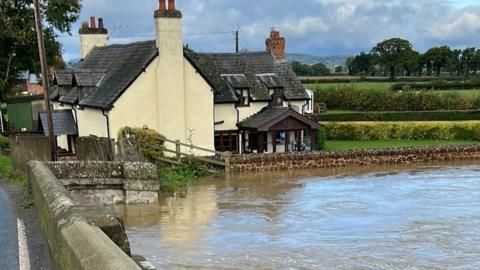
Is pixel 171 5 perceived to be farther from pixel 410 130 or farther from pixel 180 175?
pixel 410 130

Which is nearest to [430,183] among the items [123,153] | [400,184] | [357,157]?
[400,184]

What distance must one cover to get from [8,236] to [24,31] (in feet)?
89.3

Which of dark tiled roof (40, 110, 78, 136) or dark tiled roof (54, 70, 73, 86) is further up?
dark tiled roof (54, 70, 73, 86)

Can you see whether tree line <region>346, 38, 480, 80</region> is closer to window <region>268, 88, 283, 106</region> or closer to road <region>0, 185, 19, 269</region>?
window <region>268, 88, 283, 106</region>

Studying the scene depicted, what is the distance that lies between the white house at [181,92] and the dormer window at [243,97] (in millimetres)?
63

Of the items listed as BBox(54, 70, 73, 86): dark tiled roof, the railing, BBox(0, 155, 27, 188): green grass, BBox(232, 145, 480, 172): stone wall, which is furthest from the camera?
BBox(54, 70, 73, 86): dark tiled roof

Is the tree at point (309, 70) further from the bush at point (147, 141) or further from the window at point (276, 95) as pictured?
the bush at point (147, 141)

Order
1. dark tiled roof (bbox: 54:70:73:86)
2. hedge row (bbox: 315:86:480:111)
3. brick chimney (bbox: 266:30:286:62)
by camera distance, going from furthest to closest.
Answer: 1. hedge row (bbox: 315:86:480:111)
2. brick chimney (bbox: 266:30:286:62)
3. dark tiled roof (bbox: 54:70:73:86)

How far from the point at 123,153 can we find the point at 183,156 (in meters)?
3.82

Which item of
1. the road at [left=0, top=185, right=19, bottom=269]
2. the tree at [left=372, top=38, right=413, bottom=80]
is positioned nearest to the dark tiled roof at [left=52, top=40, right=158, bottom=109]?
the road at [left=0, top=185, right=19, bottom=269]

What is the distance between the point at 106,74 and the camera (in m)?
28.2

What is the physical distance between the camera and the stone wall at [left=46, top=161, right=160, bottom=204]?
12.6 m

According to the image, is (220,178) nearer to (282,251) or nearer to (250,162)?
(250,162)

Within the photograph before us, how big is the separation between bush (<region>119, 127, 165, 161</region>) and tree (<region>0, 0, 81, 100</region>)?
12.9m
